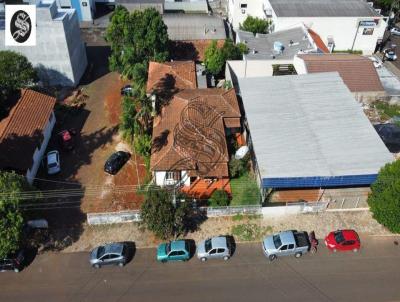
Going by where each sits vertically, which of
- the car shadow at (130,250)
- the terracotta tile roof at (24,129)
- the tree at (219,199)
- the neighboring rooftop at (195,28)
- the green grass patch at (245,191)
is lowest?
the car shadow at (130,250)

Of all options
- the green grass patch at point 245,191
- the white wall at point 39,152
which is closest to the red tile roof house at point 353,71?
the green grass patch at point 245,191

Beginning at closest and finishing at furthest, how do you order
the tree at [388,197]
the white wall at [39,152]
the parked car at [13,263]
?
1. the parked car at [13,263]
2. the tree at [388,197]
3. the white wall at [39,152]

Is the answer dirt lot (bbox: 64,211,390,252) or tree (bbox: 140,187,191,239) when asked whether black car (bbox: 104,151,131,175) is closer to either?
dirt lot (bbox: 64,211,390,252)

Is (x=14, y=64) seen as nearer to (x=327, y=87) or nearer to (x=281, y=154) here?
(x=281, y=154)

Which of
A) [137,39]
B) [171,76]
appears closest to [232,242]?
[171,76]

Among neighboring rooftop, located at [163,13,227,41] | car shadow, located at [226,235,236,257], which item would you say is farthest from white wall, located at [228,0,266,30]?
car shadow, located at [226,235,236,257]

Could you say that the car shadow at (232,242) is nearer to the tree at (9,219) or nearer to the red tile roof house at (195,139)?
Result: the red tile roof house at (195,139)

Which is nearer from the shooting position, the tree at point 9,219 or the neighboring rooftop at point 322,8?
the tree at point 9,219
